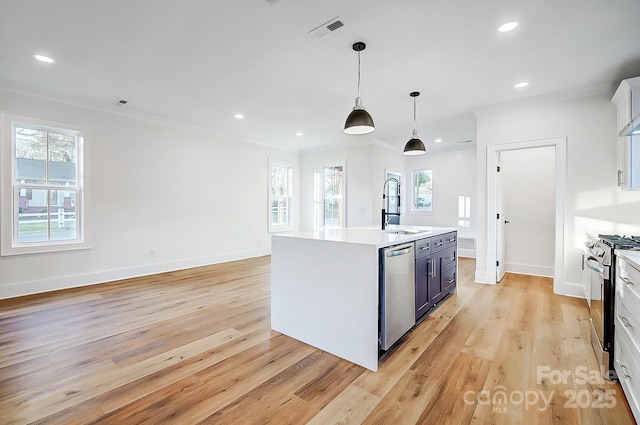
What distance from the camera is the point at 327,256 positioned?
2354mm

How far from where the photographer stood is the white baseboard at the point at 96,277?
3.79 m

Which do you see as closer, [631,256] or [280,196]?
[631,256]

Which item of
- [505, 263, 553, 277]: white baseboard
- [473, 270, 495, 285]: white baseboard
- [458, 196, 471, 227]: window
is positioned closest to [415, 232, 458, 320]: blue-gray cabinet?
[473, 270, 495, 285]: white baseboard

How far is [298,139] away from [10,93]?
439 centimetres

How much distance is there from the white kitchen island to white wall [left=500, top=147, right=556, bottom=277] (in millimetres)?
3382

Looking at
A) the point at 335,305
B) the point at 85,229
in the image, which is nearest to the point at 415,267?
the point at 335,305

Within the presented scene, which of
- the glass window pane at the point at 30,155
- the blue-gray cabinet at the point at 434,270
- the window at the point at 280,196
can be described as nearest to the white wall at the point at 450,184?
the window at the point at 280,196

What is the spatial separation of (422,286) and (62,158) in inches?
200

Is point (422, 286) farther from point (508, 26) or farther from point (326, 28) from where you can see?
point (326, 28)

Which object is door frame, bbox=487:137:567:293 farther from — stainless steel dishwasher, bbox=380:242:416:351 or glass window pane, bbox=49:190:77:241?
glass window pane, bbox=49:190:77:241

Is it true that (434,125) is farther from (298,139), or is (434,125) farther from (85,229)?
(85,229)

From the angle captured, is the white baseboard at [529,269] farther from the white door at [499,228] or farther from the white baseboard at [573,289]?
the white baseboard at [573,289]

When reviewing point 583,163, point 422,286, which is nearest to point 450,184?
point 583,163

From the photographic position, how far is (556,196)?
392 cm
